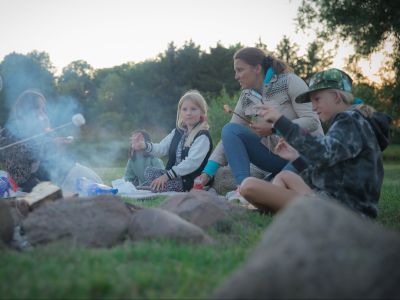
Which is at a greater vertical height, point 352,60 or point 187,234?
point 352,60

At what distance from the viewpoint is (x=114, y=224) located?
328cm

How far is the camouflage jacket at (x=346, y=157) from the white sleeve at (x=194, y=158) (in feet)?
10.7

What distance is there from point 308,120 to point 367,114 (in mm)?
1758

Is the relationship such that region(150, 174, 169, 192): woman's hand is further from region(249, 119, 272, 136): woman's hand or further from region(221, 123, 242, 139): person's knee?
region(249, 119, 272, 136): woman's hand

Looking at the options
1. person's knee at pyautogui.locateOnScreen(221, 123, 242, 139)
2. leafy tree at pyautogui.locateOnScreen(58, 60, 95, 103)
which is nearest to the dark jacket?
person's knee at pyautogui.locateOnScreen(221, 123, 242, 139)

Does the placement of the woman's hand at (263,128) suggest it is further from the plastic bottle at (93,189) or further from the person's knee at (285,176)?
the plastic bottle at (93,189)

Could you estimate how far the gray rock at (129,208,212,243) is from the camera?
3.12m

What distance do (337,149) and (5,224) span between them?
8.33ft

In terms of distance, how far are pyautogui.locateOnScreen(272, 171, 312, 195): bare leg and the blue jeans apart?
122cm

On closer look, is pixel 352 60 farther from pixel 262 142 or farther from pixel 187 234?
pixel 187 234

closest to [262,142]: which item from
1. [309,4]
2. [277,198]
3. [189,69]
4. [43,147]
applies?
[277,198]

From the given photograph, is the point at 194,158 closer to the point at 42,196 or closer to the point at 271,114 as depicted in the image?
the point at 42,196

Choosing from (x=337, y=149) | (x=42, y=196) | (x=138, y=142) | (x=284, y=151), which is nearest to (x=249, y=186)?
(x=284, y=151)

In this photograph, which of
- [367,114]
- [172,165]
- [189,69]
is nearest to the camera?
[367,114]
